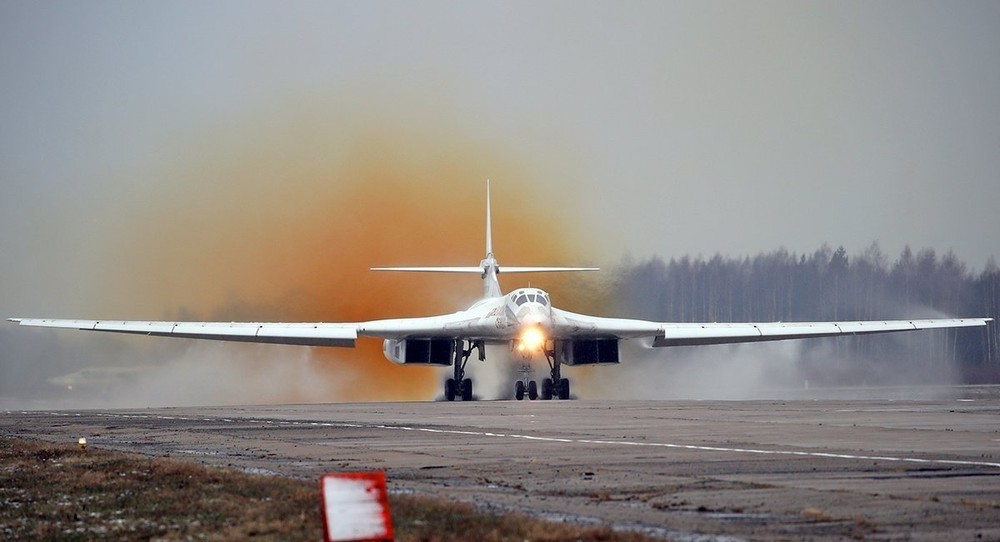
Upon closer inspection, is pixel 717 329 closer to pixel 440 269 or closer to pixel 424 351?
pixel 424 351

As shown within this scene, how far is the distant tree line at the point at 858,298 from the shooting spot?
69.1m

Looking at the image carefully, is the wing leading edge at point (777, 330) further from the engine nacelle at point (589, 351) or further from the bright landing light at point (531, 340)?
the bright landing light at point (531, 340)

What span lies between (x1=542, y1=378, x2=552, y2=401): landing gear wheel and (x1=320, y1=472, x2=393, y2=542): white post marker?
38076 millimetres

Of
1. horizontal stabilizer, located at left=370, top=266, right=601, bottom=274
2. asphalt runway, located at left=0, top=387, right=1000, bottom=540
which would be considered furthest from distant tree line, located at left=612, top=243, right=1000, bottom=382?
asphalt runway, located at left=0, top=387, right=1000, bottom=540

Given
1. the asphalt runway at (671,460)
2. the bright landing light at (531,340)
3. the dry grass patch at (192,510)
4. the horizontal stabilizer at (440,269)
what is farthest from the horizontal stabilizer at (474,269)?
the dry grass patch at (192,510)

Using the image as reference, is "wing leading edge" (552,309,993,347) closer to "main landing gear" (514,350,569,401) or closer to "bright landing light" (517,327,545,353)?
"bright landing light" (517,327,545,353)

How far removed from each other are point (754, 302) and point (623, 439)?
58794 mm

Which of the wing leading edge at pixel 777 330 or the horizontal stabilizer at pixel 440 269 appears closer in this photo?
the wing leading edge at pixel 777 330

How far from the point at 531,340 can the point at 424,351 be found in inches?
209

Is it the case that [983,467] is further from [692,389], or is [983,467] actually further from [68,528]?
[692,389]

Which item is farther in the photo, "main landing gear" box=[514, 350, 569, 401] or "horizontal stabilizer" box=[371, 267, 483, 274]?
"horizontal stabilizer" box=[371, 267, 483, 274]

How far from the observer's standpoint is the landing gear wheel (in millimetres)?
45250

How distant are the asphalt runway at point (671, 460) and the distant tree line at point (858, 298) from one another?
42.6 meters

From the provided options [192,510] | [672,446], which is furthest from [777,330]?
[192,510]
